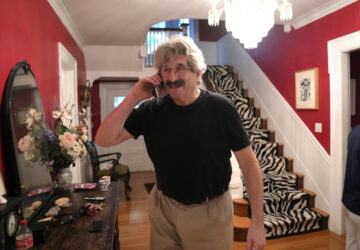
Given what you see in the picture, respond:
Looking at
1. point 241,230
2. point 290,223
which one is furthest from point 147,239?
point 290,223

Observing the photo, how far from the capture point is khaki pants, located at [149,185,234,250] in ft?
3.79

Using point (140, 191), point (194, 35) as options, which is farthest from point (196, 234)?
point (194, 35)

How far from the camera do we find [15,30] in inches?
64.9

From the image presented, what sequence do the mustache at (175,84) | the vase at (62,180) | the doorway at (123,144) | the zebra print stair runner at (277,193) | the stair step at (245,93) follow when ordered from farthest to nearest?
1. the doorway at (123,144)
2. the stair step at (245,93)
3. the zebra print stair runner at (277,193)
4. the vase at (62,180)
5. the mustache at (175,84)

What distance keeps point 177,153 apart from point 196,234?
1.14 ft

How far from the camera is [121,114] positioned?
117cm

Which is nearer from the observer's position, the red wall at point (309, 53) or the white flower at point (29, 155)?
the white flower at point (29, 155)

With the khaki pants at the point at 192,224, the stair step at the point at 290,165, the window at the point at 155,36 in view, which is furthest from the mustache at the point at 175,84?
the window at the point at 155,36

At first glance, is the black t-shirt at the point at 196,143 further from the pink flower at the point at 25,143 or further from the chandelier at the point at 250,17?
the chandelier at the point at 250,17

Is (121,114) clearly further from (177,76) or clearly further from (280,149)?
(280,149)

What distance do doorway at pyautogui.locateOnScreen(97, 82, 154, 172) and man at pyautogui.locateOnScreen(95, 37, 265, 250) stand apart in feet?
16.7

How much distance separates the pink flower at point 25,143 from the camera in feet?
5.00

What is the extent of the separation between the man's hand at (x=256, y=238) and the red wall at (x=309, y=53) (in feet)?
8.20

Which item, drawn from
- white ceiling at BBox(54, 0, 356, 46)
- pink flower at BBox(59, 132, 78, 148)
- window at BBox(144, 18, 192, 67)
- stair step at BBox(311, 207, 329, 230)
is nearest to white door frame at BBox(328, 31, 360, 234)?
stair step at BBox(311, 207, 329, 230)
